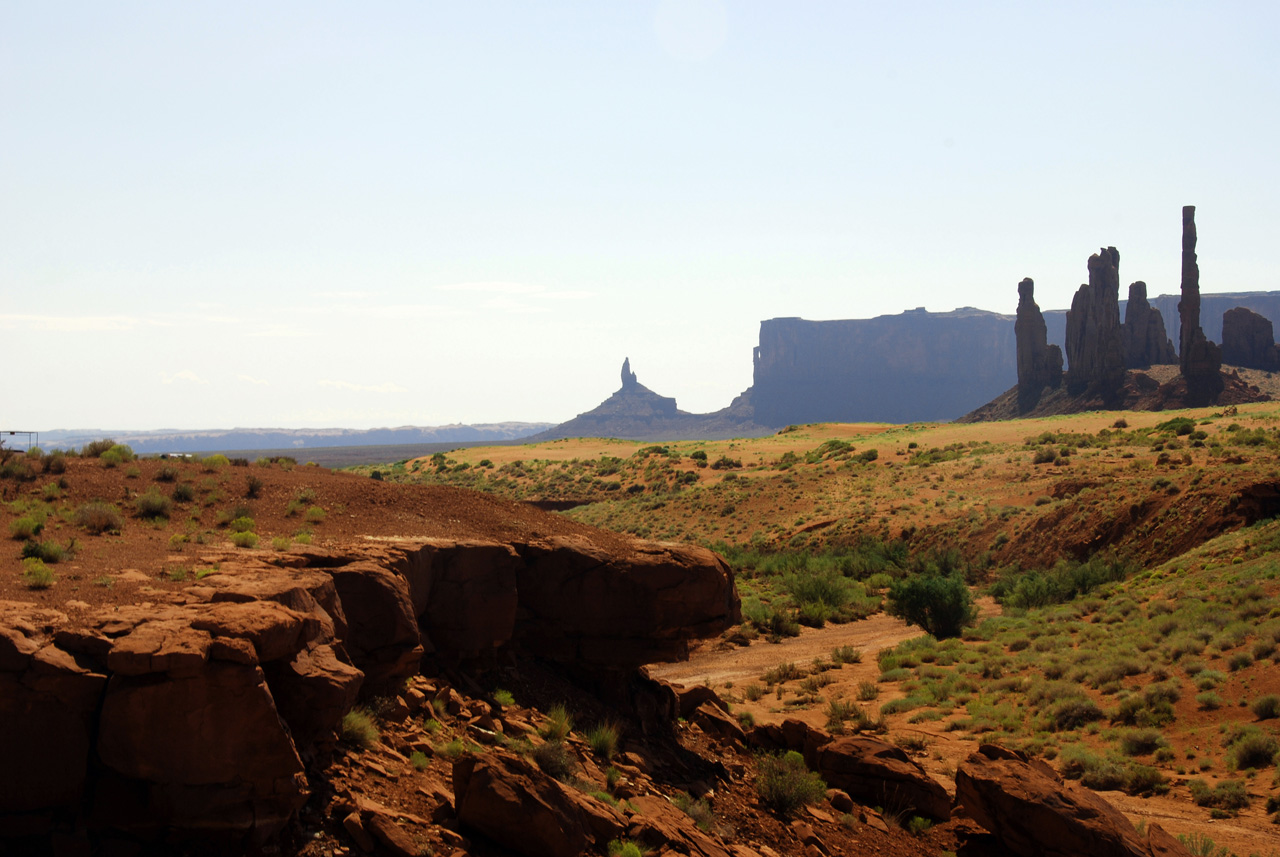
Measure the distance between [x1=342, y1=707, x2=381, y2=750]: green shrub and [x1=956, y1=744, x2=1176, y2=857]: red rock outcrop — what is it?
8.90 metres

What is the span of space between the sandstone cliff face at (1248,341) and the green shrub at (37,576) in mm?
136709

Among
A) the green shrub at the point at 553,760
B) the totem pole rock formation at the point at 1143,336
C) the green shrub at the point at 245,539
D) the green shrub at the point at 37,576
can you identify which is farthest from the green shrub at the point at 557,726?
the totem pole rock formation at the point at 1143,336

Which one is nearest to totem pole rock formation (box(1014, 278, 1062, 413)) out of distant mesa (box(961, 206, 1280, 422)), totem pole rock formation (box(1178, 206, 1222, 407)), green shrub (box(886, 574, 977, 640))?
distant mesa (box(961, 206, 1280, 422))

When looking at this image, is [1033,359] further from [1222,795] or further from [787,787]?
[787,787]

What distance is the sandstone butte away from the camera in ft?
21.9

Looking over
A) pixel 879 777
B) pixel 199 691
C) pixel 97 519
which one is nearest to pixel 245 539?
pixel 97 519

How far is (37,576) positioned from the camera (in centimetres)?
902

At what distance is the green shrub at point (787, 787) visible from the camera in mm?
13391

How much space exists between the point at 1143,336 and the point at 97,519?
131075mm

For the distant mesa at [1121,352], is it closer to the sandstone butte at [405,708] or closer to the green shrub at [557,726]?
the sandstone butte at [405,708]

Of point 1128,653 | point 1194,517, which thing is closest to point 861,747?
point 1128,653

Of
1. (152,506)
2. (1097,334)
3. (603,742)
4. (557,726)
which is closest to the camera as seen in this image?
(557,726)

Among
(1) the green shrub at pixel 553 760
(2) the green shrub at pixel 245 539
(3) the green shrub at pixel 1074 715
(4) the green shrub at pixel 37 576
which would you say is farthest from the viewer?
(3) the green shrub at pixel 1074 715

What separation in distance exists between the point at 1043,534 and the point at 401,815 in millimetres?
35467
